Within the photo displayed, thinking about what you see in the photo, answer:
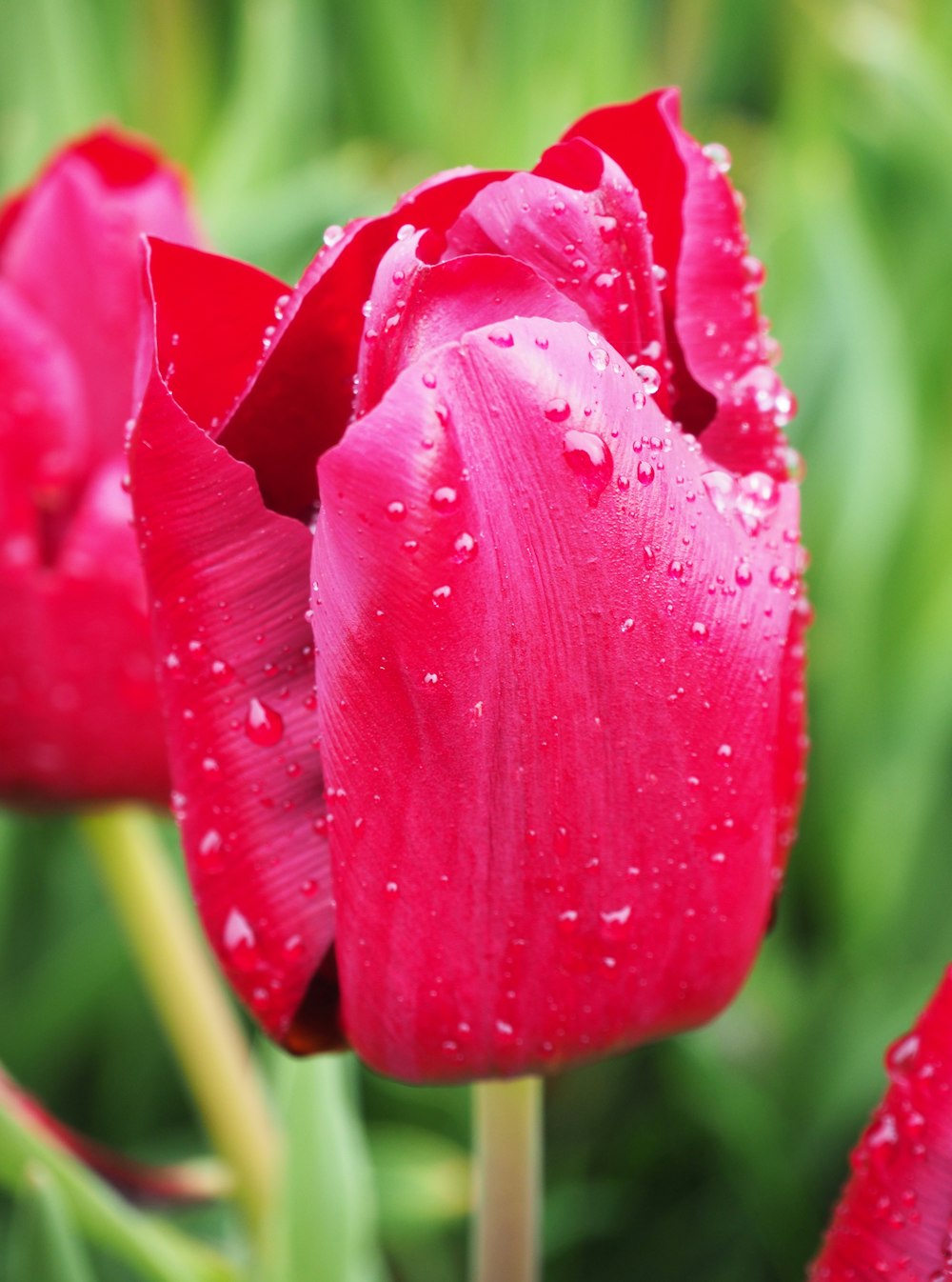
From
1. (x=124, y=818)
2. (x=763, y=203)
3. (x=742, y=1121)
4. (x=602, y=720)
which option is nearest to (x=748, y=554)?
(x=602, y=720)

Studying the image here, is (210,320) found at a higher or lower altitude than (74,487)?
higher

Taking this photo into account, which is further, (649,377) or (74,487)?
(74,487)

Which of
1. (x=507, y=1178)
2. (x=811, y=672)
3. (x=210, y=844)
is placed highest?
(x=210, y=844)

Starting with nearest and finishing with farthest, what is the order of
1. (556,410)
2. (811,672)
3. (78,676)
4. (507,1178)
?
(556,410) → (507,1178) → (78,676) → (811,672)

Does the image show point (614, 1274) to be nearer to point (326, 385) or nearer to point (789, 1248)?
point (789, 1248)

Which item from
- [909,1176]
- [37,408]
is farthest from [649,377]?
[37,408]

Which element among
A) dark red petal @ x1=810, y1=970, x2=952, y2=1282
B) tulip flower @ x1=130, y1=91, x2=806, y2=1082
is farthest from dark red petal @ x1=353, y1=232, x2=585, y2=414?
dark red petal @ x1=810, y1=970, x2=952, y2=1282

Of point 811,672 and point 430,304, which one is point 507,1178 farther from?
point 811,672
